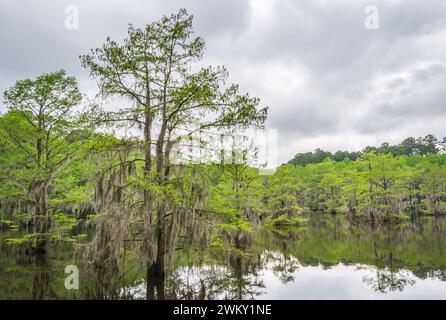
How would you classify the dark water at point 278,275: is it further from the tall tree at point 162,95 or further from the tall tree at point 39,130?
the tall tree at point 39,130

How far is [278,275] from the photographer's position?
12.6 meters

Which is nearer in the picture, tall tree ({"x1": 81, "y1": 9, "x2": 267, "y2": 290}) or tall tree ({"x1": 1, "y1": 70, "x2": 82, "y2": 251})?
tall tree ({"x1": 81, "y1": 9, "x2": 267, "y2": 290})

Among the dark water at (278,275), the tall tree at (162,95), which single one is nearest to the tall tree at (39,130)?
the dark water at (278,275)

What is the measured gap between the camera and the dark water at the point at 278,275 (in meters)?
9.78

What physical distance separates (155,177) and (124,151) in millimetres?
1381

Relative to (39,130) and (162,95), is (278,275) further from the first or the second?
(39,130)

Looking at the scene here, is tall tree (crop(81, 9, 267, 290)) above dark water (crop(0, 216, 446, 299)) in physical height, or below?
above

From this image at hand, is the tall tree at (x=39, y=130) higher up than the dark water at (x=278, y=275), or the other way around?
the tall tree at (x=39, y=130)

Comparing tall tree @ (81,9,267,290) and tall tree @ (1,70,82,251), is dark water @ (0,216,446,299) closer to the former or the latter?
tall tree @ (81,9,267,290)

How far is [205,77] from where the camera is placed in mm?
10578

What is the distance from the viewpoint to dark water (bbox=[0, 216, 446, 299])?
978 centimetres

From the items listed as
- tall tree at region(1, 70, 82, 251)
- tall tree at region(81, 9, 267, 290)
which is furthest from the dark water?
tall tree at region(1, 70, 82, 251)

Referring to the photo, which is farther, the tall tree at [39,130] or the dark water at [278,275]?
the tall tree at [39,130]
